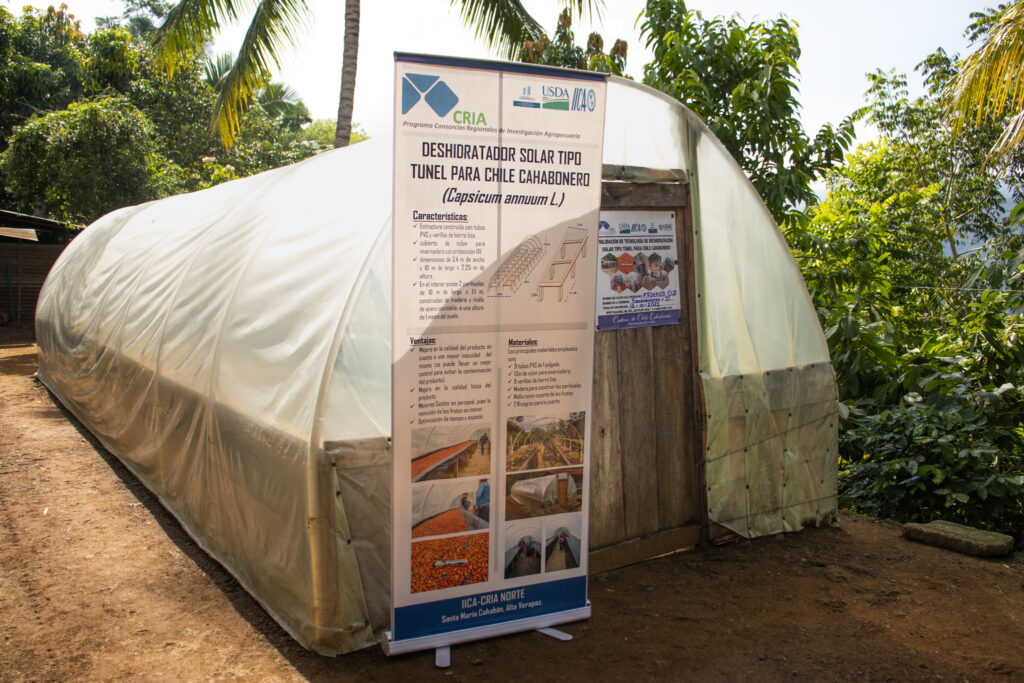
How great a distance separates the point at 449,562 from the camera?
369cm

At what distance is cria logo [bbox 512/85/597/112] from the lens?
11.9ft

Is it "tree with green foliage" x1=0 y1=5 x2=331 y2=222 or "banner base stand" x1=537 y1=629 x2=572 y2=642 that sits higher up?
"tree with green foliage" x1=0 y1=5 x2=331 y2=222

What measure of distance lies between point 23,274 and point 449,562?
62.4 feet

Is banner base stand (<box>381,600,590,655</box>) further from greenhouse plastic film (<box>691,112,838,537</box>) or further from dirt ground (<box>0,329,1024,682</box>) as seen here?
greenhouse plastic film (<box>691,112,838,537</box>)

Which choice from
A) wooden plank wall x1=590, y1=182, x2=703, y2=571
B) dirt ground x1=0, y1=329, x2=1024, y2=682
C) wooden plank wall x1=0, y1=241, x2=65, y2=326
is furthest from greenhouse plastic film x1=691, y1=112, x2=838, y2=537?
wooden plank wall x1=0, y1=241, x2=65, y2=326

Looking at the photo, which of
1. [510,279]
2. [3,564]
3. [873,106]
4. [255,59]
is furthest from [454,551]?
[873,106]

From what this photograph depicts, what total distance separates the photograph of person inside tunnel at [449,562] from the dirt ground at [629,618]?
0.34 meters

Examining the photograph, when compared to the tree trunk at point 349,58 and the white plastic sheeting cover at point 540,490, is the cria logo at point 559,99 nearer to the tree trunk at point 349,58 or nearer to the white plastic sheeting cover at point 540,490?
the white plastic sheeting cover at point 540,490

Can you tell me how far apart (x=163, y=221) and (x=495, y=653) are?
6.26 meters

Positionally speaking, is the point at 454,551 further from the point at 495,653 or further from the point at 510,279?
the point at 510,279

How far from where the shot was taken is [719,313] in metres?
5.03

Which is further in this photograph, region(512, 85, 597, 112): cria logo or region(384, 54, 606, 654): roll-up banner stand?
region(512, 85, 597, 112): cria logo

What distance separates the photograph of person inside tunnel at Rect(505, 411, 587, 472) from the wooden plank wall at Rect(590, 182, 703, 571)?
618mm

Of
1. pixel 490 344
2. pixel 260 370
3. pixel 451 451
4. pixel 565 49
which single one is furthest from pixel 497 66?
pixel 565 49
